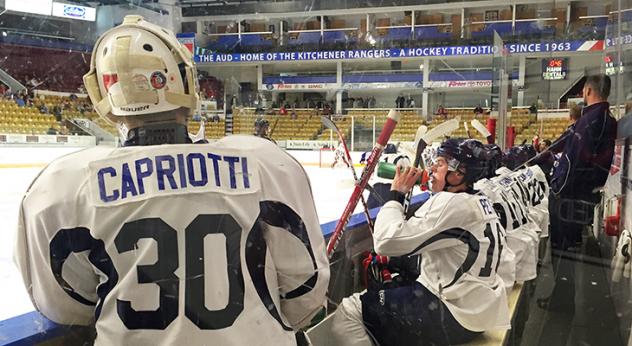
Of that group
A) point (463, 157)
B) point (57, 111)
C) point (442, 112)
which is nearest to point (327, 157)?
point (442, 112)

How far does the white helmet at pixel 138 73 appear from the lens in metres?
0.70

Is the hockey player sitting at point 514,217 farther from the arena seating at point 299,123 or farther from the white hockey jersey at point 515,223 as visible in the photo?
the arena seating at point 299,123

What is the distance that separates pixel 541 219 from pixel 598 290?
0.44 m

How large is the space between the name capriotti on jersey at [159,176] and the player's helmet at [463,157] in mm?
959

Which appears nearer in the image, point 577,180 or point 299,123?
point 299,123

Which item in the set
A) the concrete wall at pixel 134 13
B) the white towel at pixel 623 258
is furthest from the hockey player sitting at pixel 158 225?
the white towel at pixel 623 258

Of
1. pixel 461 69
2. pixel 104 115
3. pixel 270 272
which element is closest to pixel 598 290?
pixel 461 69

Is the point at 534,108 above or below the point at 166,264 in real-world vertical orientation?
above

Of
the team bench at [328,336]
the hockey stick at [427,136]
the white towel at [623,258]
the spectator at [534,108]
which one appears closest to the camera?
the team bench at [328,336]

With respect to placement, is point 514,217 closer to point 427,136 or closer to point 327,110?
point 427,136

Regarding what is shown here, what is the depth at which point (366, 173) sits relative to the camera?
5.12 ft

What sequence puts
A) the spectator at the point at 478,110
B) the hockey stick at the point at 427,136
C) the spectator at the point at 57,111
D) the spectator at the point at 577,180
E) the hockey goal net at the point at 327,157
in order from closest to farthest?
the spectator at the point at 57,111 → the hockey stick at the point at 427,136 → the hockey goal net at the point at 327,157 → the spectator at the point at 577,180 → the spectator at the point at 478,110

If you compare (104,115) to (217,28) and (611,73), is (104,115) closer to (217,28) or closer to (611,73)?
(217,28)

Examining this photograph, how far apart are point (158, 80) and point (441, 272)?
94 cm
